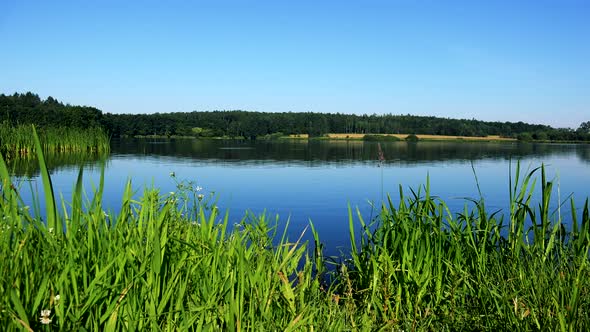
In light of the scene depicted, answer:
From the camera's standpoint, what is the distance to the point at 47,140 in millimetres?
44719

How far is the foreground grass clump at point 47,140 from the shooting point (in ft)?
116

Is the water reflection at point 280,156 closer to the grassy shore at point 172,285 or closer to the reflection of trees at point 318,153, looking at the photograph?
the reflection of trees at point 318,153

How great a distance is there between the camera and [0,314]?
2.94 meters

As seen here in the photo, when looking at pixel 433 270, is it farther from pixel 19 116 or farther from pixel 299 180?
pixel 19 116

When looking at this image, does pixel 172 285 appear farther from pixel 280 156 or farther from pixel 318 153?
pixel 318 153

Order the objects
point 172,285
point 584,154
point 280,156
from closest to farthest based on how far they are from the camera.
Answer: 1. point 172,285
2. point 280,156
3. point 584,154

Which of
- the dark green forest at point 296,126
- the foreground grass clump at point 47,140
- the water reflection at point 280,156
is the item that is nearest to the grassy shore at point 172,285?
the water reflection at point 280,156

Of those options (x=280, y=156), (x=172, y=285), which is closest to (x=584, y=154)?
(x=280, y=156)

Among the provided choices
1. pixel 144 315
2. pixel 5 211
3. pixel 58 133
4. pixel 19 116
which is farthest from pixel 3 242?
pixel 19 116

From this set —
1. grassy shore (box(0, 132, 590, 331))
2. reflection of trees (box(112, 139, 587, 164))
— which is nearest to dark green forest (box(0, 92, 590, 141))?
reflection of trees (box(112, 139, 587, 164))

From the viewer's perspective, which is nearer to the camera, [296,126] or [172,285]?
[172,285]

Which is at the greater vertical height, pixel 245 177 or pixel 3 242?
pixel 3 242

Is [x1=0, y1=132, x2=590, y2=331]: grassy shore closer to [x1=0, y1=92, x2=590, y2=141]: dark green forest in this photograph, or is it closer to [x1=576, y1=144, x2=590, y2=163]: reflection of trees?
[x1=576, y1=144, x2=590, y2=163]: reflection of trees

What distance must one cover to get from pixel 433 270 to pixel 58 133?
49.4m
